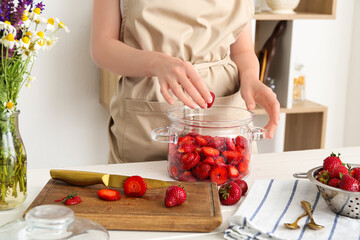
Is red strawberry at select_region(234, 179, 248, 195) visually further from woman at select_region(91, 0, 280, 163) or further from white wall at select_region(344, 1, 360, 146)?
white wall at select_region(344, 1, 360, 146)

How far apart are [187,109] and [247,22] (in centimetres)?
36

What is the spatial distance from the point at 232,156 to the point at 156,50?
400mm

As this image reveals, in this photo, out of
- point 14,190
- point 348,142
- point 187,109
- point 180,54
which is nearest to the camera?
point 14,190

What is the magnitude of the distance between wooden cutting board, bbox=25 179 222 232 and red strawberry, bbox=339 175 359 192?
0.23 m

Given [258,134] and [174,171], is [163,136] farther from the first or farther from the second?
[258,134]

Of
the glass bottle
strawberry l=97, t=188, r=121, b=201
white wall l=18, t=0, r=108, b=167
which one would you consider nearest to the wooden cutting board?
strawberry l=97, t=188, r=121, b=201

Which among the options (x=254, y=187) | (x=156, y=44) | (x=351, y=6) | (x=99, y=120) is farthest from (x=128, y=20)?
(x=351, y=6)

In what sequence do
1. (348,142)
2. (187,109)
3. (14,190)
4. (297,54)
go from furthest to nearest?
1. (348,142)
2. (297,54)
3. (187,109)
4. (14,190)

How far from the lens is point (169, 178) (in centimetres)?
122

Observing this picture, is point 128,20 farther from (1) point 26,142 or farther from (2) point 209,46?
(1) point 26,142

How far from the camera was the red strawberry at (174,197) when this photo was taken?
990 millimetres

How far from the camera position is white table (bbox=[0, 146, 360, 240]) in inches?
37.5

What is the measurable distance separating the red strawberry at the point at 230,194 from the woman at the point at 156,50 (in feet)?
0.97

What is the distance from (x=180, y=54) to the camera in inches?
55.1
